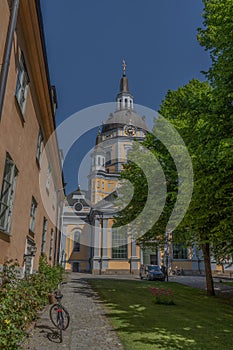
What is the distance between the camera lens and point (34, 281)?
358 inches

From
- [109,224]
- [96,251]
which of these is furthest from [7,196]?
[109,224]

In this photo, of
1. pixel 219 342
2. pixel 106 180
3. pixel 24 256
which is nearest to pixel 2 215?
pixel 24 256

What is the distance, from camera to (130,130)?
182 ft

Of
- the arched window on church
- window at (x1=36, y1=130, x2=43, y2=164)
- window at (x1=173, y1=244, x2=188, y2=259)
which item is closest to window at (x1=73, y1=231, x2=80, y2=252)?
the arched window on church

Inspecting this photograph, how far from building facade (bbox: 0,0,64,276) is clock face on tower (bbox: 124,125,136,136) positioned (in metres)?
43.4

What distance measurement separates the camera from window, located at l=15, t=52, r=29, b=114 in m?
7.98

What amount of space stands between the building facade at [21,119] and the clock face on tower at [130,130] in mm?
43407

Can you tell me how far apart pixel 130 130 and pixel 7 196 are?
49309 mm

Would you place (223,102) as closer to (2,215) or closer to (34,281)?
(2,215)

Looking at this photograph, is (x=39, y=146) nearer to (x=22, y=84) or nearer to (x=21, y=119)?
(x=21, y=119)

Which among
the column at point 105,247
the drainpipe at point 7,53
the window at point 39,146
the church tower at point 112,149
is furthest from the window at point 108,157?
the drainpipe at point 7,53

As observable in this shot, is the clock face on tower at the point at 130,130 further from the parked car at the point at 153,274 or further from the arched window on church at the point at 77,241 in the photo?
the parked car at the point at 153,274

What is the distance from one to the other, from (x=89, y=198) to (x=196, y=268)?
83.5 feet

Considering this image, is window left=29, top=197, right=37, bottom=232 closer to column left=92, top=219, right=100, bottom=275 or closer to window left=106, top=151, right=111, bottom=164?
column left=92, top=219, right=100, bottom=275
